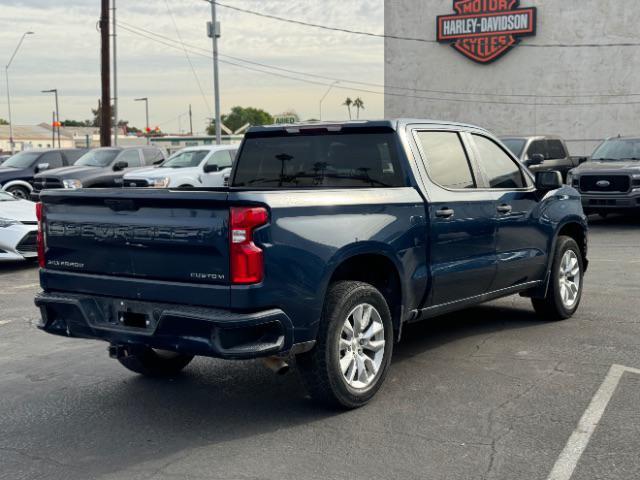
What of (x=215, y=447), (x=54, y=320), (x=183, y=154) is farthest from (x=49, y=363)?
(x=183, y=154)

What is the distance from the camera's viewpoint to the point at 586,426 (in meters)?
4.99

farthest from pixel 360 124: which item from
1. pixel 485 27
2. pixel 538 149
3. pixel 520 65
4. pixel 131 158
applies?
pixel 485 27

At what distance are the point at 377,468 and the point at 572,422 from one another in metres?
1.37

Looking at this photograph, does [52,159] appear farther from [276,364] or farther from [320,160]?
[276,364]

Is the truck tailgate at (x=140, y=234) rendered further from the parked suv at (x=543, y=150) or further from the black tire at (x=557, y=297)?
the parked suv at (x=543, y=150)

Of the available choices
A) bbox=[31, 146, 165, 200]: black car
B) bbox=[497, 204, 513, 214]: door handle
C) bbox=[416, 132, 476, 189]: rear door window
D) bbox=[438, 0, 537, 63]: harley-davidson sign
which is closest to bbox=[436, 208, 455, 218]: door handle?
bbox=[416, 132, 476, 189]: rear door window

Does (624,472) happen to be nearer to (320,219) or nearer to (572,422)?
(572,422)

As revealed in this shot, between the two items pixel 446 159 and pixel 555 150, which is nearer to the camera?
pixel 446 159

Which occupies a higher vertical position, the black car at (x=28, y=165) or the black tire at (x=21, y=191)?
the black car at (x=28, y=165)

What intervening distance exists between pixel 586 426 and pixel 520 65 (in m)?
46.5

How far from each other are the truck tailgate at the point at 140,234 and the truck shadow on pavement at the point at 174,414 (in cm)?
92


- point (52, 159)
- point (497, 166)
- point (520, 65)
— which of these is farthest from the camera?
point (520, 65)

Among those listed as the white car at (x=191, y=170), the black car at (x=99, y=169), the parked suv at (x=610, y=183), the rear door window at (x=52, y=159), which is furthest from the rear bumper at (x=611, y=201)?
the rear door window at (x=52, y=159)

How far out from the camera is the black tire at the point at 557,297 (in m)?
7.79
